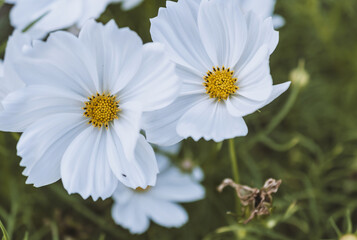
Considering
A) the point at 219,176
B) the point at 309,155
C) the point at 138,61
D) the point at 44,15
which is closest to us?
the point at 138,61

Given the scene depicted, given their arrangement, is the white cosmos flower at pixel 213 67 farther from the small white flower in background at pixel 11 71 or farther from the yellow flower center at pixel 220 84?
the small white flower in background at pixel 11 71

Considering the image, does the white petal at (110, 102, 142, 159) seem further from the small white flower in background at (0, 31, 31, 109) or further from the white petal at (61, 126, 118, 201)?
the small white flower in background at (0, 31, 31, 109)

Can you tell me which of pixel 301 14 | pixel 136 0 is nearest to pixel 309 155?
pixel 301 14

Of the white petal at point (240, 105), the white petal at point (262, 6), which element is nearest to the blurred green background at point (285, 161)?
the white petal at point (262, 6)

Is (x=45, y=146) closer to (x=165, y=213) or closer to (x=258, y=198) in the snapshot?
(x=258, y=198)

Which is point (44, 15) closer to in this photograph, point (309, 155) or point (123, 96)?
point (123, 96)

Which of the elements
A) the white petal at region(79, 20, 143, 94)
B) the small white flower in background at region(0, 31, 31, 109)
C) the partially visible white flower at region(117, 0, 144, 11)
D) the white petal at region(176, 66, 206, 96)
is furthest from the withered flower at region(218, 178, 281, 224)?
the partially visible white flower at region(117, 0, 144, 11)

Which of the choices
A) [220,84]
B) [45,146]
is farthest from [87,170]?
[220,84]

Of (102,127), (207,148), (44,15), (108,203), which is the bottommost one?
(108,203)
